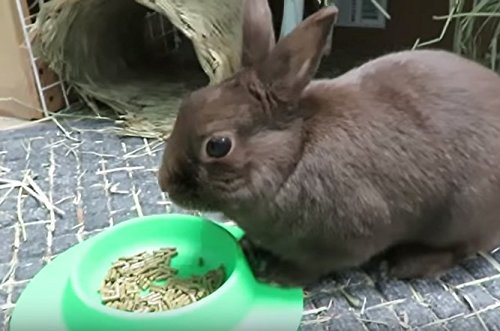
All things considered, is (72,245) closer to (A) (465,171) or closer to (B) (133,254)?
(B) (133,254)

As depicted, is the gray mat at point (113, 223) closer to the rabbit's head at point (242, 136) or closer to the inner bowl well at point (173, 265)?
the inner bowl well at point (173, 265)

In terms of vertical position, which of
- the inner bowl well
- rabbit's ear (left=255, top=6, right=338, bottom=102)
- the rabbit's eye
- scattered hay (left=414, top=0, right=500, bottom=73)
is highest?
rabbit's ear (left=255, top=6, right=338, bottom=102)

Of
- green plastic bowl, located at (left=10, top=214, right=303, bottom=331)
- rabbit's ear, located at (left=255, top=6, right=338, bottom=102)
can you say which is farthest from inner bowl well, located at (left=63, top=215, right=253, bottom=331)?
rabbit's ear, located at (left=255, top=6, right=338, bottom=102)

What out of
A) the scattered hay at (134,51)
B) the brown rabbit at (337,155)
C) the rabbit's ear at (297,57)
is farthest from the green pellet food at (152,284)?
the scattered hay at (134,51)

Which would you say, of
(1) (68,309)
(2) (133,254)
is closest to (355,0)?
(2) (133,254)

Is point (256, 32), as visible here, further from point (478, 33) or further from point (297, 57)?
point (478, 33)

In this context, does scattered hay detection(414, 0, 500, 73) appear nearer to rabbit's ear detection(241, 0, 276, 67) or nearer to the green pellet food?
rabbit's ear detection(241, 0, 276, 67)

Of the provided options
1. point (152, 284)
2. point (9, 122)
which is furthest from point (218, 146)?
point (9, 122)
